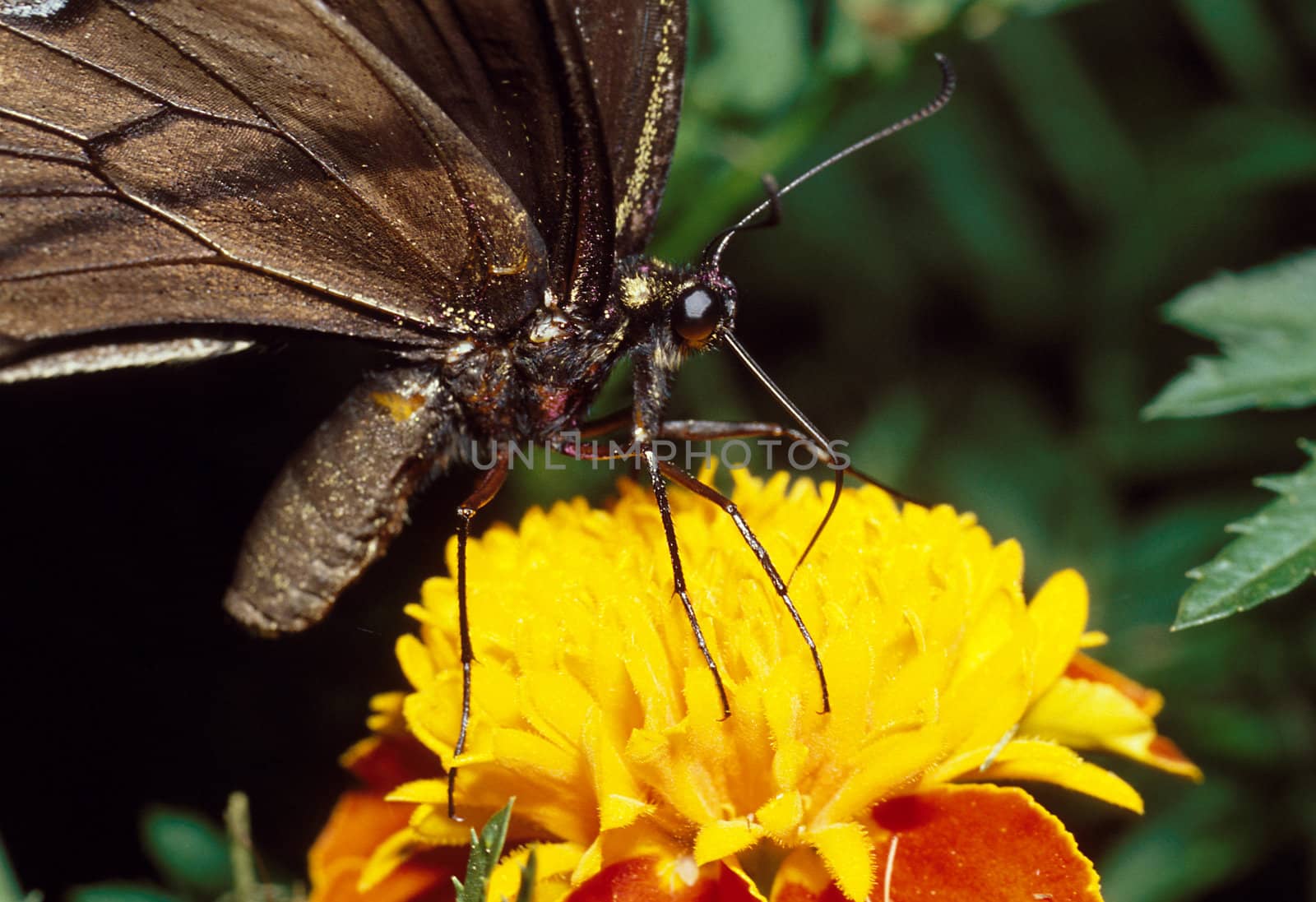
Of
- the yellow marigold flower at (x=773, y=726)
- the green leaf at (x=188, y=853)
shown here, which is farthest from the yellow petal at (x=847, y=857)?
the green leaf at (x=188, y=853)

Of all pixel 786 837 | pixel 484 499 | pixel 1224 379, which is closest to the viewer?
pixel 786 837

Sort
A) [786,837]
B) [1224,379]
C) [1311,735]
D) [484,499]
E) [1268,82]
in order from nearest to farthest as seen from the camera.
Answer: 1. [786,837]
2. [484,499]
3. [1224,379]
4. [1311,735]
5. [1268,82]

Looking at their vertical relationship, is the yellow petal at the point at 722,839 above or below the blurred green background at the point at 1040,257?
below

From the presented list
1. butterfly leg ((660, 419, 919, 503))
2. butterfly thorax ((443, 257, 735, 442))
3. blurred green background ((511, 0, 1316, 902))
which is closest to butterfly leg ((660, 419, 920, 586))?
butterfly leg ((660, 419, 919, 503))

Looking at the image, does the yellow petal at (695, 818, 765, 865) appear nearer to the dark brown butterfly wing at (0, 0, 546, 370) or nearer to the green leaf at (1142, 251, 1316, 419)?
the dark brown butterfly wing at (0, 0, 546, 370)

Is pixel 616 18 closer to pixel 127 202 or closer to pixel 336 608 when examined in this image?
pixel 127 202

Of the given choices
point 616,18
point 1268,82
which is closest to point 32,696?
point 616,18

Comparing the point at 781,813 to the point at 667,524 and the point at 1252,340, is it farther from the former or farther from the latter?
the point at 1252,340

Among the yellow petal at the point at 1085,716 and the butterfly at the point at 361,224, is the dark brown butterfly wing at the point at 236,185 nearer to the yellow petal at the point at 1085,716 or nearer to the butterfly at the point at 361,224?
the butterfly at the point at 361,224
